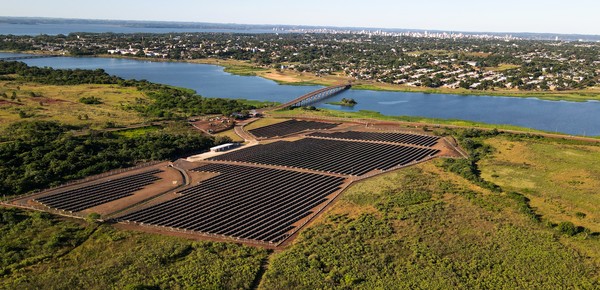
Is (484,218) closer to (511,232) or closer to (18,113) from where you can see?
(511,232)

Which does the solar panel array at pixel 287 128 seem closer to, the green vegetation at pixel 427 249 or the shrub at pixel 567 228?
the green vegetation at pixel 427 249

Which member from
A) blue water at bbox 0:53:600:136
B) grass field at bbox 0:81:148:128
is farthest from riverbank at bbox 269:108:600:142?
grass field at bbox 0:81:148:128

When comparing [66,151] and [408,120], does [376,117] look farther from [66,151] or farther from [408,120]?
[66,151]

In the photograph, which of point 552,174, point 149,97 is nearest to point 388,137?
point 552,174

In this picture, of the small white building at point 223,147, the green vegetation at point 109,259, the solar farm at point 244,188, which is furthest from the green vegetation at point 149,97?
the green vegetation at point 109,259

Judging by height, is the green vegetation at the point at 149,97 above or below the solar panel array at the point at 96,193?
above
